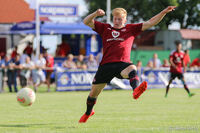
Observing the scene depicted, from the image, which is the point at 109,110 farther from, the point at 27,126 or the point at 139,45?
the point at 139,45

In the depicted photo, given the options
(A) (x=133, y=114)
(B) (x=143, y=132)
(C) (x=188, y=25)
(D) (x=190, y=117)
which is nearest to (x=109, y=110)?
(A) (x=133, y=114)

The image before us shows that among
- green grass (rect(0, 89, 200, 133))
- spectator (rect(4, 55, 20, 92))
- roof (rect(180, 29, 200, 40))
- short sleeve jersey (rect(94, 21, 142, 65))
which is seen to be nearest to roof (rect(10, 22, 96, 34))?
spectator (rect(4, 55, 20, 92))

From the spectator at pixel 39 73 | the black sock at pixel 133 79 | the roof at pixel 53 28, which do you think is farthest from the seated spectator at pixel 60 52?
the black sock at pixel 133 79

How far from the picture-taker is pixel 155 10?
37844 mm

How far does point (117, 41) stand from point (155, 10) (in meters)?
29.5

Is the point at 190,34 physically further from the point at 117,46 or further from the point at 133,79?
the point at 133,79

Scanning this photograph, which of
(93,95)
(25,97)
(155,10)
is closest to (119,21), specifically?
(93,95)

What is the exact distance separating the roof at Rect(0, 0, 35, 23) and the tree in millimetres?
10168

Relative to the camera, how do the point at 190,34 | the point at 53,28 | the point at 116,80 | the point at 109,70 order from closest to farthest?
the point at 109,70 < the point at 116,80 < the point at 53,28 < the point at 190,34

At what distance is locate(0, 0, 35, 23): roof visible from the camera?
30.5m

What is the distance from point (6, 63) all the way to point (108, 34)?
45.6 feet

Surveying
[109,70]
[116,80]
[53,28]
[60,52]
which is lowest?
[116,80]

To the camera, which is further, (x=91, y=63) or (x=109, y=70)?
(x=91, y=63)

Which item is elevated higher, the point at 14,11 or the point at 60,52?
the point at 14,11
